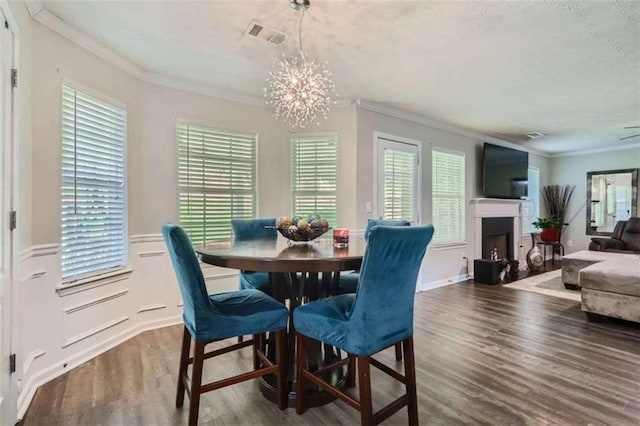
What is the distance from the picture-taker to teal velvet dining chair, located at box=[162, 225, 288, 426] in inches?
62.6

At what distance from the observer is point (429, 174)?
4.75 metres

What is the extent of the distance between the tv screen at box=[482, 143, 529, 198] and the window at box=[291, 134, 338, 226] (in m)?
2.93

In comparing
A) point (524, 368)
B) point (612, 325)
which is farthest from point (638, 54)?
point (524, 368)

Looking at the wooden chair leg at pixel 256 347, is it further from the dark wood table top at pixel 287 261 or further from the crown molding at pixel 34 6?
the crown molding at pixel 34 6

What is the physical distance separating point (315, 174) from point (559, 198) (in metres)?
6.19

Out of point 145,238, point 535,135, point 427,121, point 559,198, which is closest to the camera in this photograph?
point 145,238

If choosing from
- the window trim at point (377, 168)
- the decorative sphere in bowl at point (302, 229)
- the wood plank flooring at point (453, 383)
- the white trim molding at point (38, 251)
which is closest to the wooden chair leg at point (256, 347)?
the wood plank flooring at point (453, 383)

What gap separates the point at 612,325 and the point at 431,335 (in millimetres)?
1841

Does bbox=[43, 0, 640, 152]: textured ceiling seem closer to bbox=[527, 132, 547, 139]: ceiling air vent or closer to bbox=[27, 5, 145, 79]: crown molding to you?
bbox=[27, 5, 145, 79]: crown molding

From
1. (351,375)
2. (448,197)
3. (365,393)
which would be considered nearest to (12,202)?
(365,393)

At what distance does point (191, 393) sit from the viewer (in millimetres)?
1593

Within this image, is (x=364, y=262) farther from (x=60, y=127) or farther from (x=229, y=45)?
(x=60, y=127)

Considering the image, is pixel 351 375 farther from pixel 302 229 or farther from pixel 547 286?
pixel 547 286

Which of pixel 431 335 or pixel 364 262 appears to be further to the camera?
pixel 431 335
